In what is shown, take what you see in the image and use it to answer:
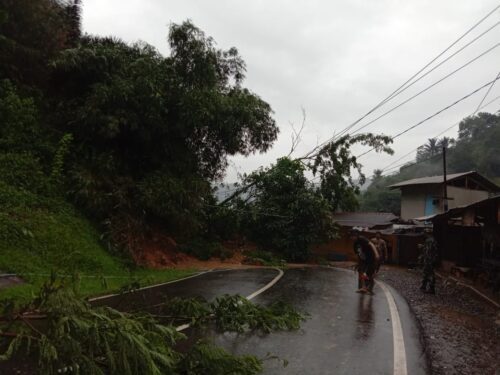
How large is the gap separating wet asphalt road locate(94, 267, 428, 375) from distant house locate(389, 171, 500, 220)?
23.3m

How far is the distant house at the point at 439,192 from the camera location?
31966 mm

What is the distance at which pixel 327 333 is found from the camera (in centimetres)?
670

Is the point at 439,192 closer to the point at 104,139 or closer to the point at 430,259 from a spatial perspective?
the point at 430,259

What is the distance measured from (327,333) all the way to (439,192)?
29.1 meters

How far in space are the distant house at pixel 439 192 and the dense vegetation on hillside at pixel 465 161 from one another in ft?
25.4

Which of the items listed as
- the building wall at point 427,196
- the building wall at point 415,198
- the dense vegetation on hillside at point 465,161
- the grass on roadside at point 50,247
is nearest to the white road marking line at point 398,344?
the grass on roadside at point 50,247

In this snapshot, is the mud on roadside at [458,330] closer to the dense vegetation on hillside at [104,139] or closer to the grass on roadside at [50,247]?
the grass on roadside at [50,247]

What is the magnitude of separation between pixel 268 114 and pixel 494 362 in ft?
53.9

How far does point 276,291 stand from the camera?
10594 mm

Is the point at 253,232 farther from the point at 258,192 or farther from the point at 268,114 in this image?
the point at 268,114

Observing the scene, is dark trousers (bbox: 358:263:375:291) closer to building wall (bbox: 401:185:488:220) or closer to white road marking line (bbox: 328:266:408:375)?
Answer: white road marking line (bbox: 328:266:408:375)

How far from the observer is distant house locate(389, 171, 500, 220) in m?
32.0

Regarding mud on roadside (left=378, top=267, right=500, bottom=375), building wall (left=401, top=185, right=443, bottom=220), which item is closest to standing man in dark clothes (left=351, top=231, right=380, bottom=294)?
mud on roadside (left=378, top=267, right=500, bottom=375)

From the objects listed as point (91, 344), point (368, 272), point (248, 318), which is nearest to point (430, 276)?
point (368, 272)
